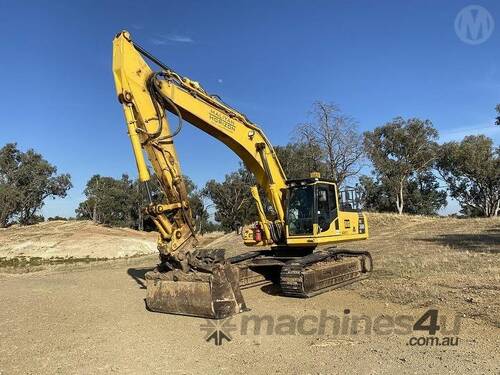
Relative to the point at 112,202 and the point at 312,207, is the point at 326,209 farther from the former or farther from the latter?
the point at 112,202

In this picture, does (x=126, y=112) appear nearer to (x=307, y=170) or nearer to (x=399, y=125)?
(x=307, y=170)

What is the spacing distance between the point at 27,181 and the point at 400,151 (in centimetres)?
4907

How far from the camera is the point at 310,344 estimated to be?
7.18 metres

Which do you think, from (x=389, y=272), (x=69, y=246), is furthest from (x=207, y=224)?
(x=389, y=272)

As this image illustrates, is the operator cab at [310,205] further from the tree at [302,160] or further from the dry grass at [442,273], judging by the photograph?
the tree at [302,160]

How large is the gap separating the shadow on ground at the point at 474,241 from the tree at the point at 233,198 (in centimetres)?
2950

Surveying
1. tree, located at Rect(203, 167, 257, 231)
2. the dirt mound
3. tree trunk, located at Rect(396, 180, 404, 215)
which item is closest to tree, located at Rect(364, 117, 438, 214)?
tree trunk, located at Rect(396, 180, 404, 215)

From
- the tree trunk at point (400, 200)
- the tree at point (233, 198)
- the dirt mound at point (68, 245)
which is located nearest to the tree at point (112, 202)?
the tree at point (233, 198)

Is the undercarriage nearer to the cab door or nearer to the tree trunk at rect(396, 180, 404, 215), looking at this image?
the cab door

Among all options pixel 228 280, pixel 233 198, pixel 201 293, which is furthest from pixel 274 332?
pixel 233 198

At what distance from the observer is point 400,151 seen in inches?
A: 2199

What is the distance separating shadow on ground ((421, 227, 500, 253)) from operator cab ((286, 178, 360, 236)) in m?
6.83

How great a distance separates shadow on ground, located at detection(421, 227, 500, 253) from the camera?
675 inches

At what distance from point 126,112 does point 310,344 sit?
6.16 meters
